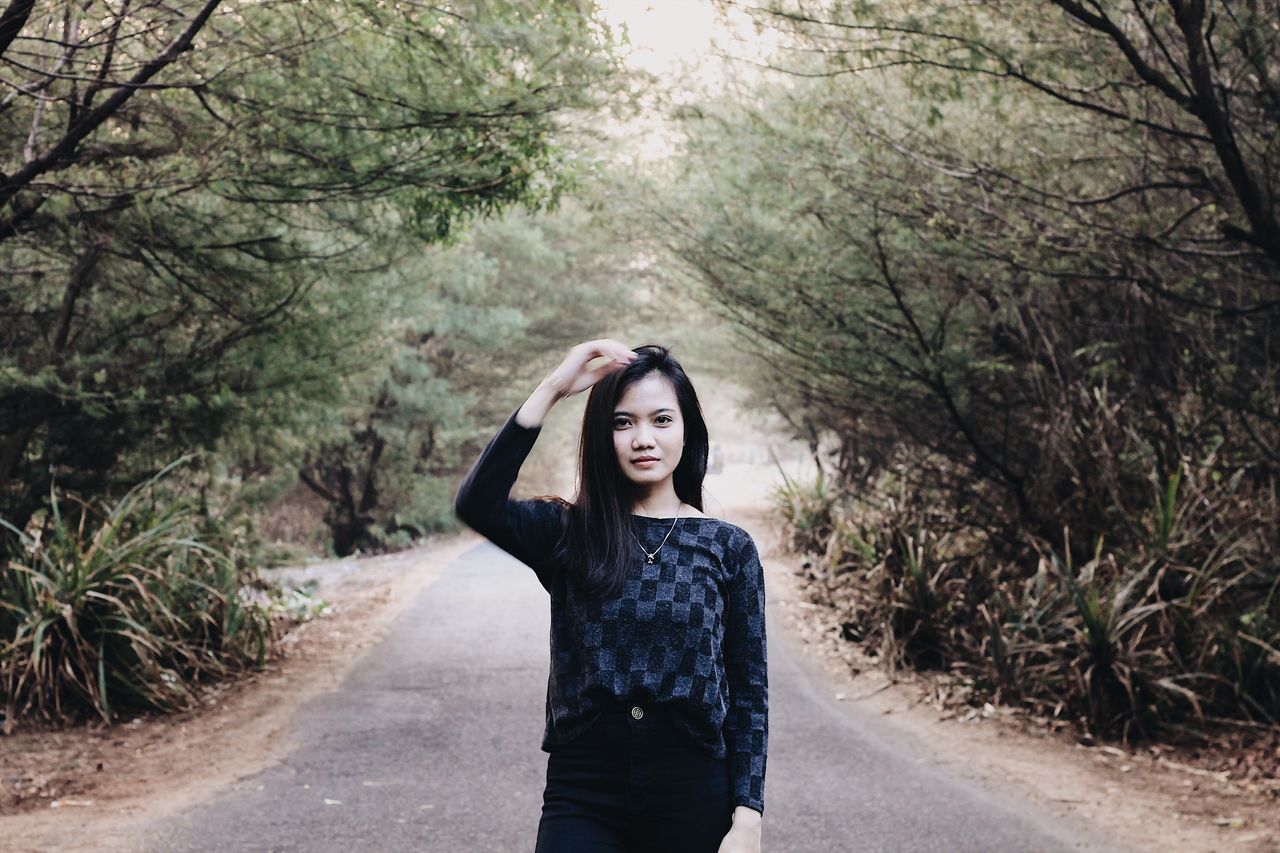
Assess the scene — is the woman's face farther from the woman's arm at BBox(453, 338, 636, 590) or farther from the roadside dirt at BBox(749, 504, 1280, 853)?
the roadside dirt at BBox(749, 504, 1280, 853)

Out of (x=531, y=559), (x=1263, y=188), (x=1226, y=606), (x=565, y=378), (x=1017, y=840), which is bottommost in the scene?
(x=1017, y=840)

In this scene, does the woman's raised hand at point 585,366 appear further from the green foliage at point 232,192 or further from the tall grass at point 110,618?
the tall grass at point 110,618

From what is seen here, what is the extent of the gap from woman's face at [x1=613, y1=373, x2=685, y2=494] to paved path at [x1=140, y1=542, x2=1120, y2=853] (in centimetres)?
349

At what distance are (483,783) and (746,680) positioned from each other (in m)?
4.53

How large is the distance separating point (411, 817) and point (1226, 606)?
5629mm

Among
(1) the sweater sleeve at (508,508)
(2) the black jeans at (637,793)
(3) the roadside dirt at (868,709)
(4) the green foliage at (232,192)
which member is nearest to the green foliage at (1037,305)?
(3) the roadside dirt at (868,709)

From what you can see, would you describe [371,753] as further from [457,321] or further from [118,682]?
[457,321]

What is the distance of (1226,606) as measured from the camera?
27.2 feet

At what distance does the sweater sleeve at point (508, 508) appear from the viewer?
8.53 ft

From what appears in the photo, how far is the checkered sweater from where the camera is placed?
2.52 meters

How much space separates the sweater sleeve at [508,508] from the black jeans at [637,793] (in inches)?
15.1

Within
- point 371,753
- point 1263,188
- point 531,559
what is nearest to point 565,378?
point 531,559

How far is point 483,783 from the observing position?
6781 mm

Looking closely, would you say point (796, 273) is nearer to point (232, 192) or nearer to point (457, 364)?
point (232, 192)
